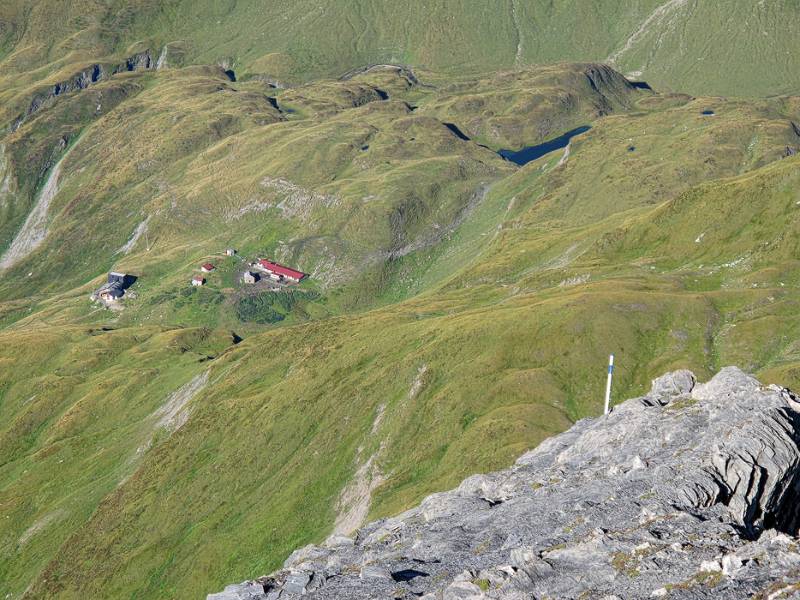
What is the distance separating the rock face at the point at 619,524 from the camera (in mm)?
40000

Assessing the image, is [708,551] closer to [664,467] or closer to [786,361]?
[664,467]

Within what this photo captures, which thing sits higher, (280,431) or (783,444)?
(783,444)

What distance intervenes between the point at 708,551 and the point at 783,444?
18090mm

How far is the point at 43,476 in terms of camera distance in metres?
186

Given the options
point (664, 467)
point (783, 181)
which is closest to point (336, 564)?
point (664, 467)

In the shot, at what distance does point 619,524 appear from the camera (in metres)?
49.5

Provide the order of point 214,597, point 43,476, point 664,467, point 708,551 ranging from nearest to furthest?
point 708,551
point 214,597
point 664,467
point 43,476

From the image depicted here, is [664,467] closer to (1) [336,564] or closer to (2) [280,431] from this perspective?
(1) [336,564]

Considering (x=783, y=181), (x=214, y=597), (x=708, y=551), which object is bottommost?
(x=783, y=181)

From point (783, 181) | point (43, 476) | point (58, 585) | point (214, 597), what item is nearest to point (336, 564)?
point (214, 597)

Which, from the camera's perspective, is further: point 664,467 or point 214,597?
point 664,467

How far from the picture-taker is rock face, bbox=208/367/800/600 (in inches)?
1575

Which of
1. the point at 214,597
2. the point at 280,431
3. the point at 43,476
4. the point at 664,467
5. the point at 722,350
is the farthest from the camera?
the point at 43,476

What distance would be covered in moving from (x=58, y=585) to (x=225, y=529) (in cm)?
3753
